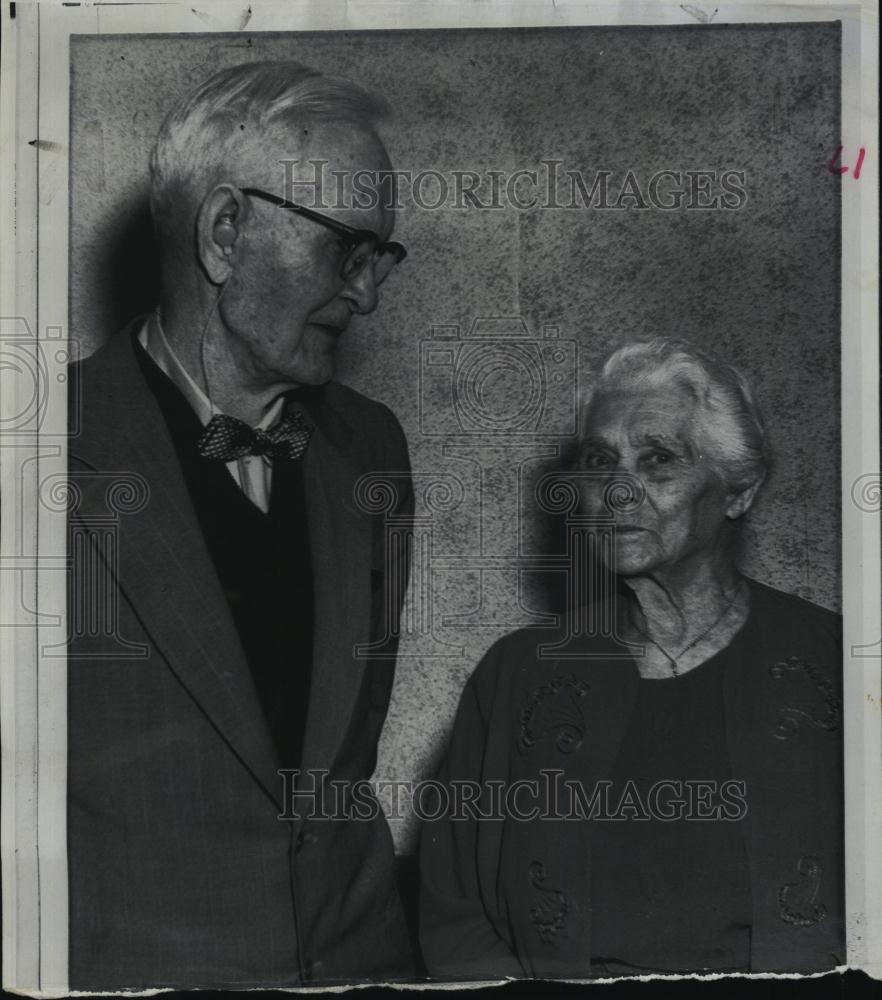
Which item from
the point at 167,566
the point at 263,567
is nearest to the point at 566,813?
the point at 263,567

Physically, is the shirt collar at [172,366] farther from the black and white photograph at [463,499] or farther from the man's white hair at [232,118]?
the man's white hair at [232,118]

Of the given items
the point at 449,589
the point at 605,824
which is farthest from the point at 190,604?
the point at 605,824

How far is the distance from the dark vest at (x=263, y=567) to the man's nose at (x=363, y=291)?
34 centimetres

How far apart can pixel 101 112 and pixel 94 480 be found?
0.65 meters

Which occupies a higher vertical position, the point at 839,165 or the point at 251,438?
the point at 839,165

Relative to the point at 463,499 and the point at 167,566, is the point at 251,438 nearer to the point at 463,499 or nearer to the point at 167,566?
the point at 167,566

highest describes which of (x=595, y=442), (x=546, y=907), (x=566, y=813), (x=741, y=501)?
(x=595, y=442)

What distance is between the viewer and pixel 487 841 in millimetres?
2238

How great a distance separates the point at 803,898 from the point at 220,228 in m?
1.56

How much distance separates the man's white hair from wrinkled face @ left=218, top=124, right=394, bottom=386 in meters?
0.04

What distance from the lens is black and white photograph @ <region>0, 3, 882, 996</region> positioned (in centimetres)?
219

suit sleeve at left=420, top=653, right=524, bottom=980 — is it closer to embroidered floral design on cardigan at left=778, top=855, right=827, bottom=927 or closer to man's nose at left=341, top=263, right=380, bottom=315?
embroidered floral design on cardigan at left=778, top=855, right=827, bottom=927

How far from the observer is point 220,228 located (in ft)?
7.06

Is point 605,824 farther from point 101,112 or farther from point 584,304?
point 101,112
